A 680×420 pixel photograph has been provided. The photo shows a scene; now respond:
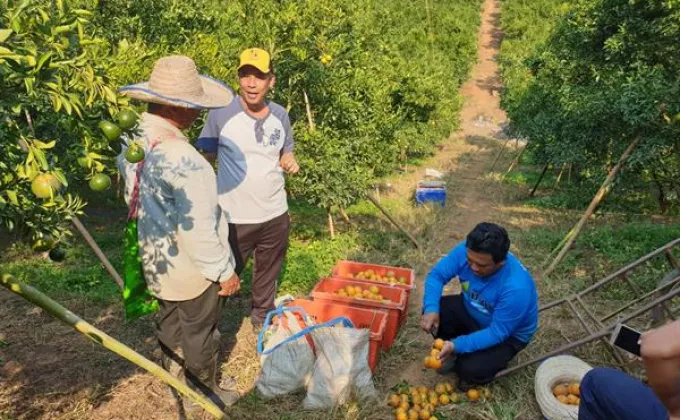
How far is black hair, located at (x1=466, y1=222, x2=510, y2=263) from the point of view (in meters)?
3.35

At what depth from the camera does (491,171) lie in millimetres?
14922

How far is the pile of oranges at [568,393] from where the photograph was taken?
3.52 metres

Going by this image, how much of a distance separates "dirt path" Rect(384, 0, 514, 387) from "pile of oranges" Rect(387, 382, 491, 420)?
1.09 feet

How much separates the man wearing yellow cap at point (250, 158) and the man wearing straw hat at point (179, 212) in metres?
0.76

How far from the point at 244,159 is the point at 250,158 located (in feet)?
0.16

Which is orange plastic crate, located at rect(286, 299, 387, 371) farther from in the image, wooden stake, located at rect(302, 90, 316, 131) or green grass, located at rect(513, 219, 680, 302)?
wooden stake, located at rect(302, 90, 316, 131)

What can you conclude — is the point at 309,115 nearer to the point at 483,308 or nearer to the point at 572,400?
the point at 483,308

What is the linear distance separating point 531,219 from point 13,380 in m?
8.06

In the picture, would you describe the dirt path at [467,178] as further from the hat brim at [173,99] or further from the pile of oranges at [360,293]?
the hat brim at [173,99]

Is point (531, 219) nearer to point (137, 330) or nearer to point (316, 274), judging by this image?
point (316, 274)

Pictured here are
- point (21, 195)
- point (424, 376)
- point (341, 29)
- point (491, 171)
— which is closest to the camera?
point (21, 195)

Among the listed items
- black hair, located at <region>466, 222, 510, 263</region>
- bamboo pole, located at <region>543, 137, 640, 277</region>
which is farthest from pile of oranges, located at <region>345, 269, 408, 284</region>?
bamboo pole, located at <region>543, 137, 640, 277</region>

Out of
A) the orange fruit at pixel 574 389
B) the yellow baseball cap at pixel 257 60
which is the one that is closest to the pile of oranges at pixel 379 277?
the orange fruit at pixel 574 389

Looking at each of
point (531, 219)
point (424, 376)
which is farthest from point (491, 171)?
point (424, 376)
